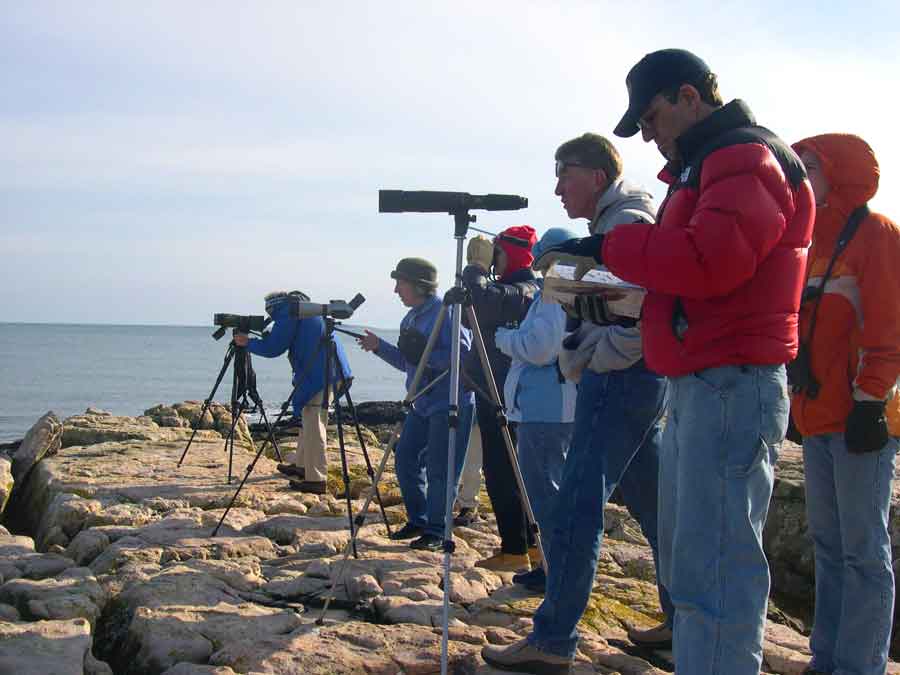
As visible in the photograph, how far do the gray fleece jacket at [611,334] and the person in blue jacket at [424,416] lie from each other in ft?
6.47

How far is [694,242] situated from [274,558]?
3779 millimetres

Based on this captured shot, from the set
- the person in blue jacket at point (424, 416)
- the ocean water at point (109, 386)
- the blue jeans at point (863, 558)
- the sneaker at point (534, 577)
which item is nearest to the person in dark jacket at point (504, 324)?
the sneaker at point (534, 577)

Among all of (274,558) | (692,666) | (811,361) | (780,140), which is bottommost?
(274,558)

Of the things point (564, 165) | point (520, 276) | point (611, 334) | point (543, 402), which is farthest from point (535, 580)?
point (564, 165)

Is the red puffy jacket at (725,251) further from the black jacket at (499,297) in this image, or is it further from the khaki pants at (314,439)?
the khaki pants at (314,439)

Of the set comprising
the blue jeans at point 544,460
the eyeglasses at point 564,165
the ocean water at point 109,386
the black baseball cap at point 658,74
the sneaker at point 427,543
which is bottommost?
the ocean water at point 109,386

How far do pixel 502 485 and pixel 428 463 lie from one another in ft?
2.46

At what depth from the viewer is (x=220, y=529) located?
5770 millimetres

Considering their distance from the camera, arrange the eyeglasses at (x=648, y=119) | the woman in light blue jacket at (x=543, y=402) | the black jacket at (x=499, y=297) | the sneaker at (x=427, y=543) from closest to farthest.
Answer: the eyeglasses at (x=648, y=119) < the woman in light blue jacket at (x=543, y=402) < the black jacket at (x=499, y=297) < the sneaker at (x=427, y=543)

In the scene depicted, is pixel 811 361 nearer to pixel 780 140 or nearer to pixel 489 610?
pixel 780 140

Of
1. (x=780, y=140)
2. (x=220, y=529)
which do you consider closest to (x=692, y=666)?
(x=780, y=140)

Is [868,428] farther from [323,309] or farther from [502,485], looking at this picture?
[323,309]

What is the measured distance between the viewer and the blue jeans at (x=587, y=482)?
3.35m

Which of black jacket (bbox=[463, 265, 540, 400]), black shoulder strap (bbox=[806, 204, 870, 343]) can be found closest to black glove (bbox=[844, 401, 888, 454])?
black shoulder strap (bbox=[806, 204, 870, 343])
